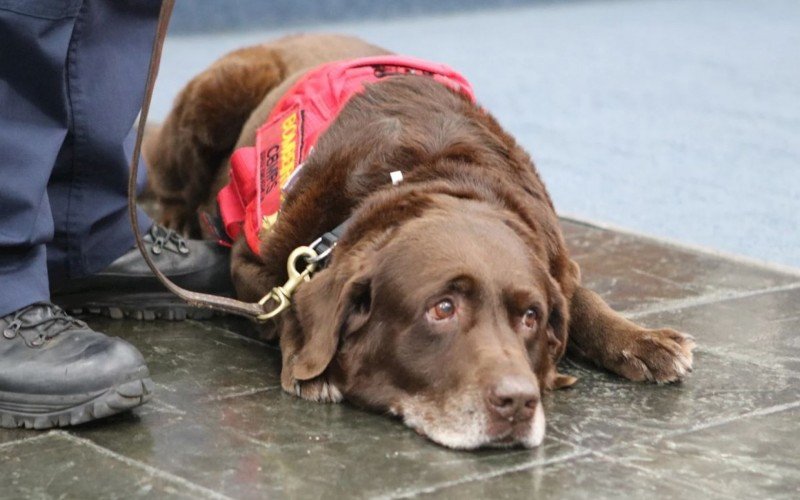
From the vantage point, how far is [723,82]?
26.4 feet

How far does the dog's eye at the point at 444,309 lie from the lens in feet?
8.98

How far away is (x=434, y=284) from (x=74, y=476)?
83 centimetres

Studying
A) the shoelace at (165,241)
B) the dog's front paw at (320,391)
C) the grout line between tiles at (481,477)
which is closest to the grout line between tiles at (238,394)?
the dog's front paw at (320,391)

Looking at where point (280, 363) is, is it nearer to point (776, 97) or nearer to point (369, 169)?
point (369, 169)

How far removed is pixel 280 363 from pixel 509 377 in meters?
0.87

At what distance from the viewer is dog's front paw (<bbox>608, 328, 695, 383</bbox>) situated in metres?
3.11

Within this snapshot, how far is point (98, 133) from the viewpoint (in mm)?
3264

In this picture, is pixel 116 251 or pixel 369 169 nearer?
pixel 369 169

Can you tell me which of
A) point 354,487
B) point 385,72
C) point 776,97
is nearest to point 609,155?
point 776,97

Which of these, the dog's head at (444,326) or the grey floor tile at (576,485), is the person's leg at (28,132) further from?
the grey floor tile at (576,485)

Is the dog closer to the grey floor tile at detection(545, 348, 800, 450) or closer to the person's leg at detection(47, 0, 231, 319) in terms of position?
the grey floor tile at detection(545, 348, 800, 450)

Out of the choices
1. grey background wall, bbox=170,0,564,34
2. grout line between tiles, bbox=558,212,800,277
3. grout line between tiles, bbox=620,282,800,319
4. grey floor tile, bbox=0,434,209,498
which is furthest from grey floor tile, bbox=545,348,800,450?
grey background wall, bbox=170,0,564,34

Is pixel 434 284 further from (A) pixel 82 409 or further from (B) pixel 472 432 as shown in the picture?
(A) pixel 82 409

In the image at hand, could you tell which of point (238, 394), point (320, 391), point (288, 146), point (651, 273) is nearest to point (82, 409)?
point (238, 394)
